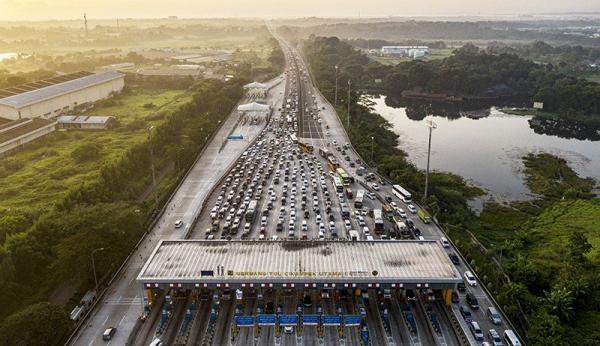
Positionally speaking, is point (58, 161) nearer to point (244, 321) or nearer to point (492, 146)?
point (244, 321)

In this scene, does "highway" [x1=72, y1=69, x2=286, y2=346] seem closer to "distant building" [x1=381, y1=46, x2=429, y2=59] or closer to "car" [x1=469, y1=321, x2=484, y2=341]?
"car" [x1=469, y1=321, x2=484, y2=341]

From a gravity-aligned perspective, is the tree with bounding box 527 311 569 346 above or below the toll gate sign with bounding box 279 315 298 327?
above

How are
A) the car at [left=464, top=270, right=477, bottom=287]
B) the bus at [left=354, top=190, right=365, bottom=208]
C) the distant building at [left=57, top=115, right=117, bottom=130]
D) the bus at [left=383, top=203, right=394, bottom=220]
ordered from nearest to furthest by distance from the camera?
the car at [left=464, top=270, right=477, bottom=287] < the bus at [left=383, top=203, right=394, bottom=220] < the bus at [left=354, top=190, right=365, bottom=208] < the distant building at [left=57, top=115, right=117, bottom=130]

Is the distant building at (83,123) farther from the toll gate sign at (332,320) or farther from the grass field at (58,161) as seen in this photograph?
the toll gate sign at (332,320)

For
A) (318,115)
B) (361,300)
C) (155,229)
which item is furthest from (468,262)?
(318,115)

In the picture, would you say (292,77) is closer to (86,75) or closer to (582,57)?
(86,75)

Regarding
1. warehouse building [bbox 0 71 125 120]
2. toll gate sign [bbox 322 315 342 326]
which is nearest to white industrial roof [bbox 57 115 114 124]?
warehouse building [bbox 0 71 125 120]
